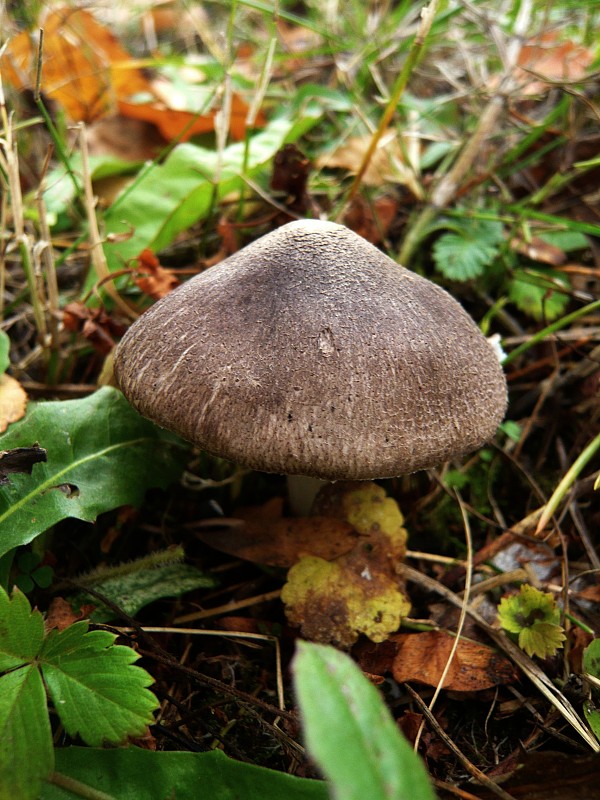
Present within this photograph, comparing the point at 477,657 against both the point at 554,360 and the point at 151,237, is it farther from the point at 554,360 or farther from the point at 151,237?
the point at 151,237

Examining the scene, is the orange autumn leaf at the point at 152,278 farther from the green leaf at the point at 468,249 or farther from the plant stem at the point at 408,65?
the green leaf at the point at 468,249

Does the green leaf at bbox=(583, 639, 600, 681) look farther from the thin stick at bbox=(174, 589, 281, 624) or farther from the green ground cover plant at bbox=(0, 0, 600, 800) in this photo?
the thin stick at bbox=(174, 589, 281, 624)

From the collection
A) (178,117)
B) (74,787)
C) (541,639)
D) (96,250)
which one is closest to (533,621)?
(541,639)

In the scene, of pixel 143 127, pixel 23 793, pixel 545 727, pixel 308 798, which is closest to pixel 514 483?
pixel 545 727

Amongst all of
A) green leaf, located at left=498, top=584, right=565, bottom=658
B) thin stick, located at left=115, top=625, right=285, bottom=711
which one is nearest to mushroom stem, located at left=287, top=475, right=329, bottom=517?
thin stick, located at left=115, top=625, right=285, bottom=711

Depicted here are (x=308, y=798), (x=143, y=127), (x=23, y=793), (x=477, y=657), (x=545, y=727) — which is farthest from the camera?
(x=143, y=127)

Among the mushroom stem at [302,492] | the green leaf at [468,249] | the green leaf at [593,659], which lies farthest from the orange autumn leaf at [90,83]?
the green leaf at [593,659]

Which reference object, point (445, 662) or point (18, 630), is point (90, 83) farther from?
point (445, 662)
